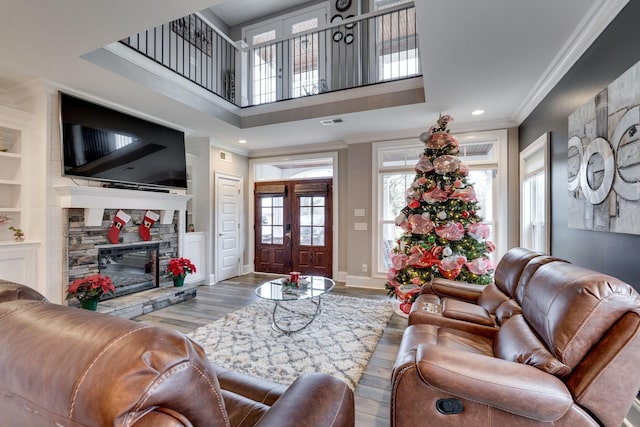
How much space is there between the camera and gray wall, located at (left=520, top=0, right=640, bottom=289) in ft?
5.89

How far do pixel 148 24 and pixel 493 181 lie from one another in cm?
464

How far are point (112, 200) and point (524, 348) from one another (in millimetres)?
4354

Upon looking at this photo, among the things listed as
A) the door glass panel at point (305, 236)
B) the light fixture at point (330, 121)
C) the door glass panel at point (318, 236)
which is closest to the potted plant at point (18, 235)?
the light fixture at point (330, 121)

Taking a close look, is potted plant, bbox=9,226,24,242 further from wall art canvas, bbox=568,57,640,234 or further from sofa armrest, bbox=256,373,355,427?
wall art canvas, bbox=568,57,640,234

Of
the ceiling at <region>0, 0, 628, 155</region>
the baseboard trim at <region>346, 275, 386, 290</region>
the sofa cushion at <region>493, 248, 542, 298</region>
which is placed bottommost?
the baseboard trim at <region>346, 275, 386, 290</region>

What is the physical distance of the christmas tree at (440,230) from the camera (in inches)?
138

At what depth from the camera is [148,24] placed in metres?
2.33

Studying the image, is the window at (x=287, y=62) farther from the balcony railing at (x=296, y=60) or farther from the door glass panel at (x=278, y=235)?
the door glass panel at (x=278, y=235)

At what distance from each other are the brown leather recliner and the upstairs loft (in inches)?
88.6

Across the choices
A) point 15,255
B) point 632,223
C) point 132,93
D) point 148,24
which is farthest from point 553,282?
point 15,255

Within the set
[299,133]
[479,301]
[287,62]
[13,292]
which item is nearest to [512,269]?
[479,301]

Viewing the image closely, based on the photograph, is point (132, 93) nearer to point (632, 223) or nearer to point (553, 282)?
point (553, 282)

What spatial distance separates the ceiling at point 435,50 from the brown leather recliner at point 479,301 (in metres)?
1.73

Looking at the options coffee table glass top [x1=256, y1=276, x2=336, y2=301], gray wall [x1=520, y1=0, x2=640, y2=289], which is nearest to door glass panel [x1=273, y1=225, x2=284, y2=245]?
coffee table glass top [x1=256, y1=276, x2=336, y2=301]
